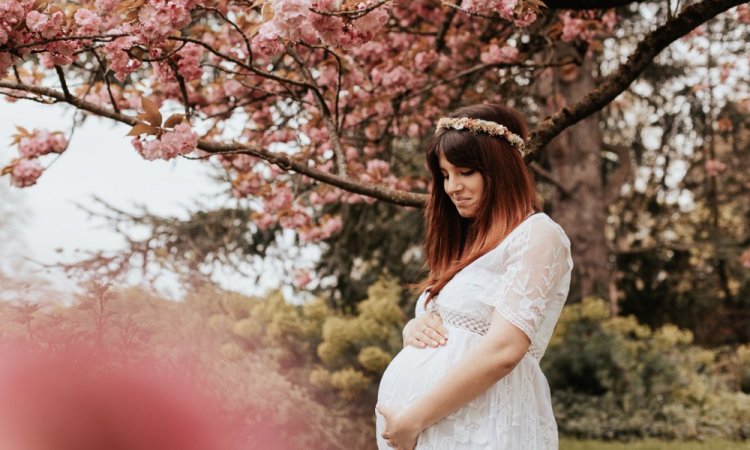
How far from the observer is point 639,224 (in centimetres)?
1202

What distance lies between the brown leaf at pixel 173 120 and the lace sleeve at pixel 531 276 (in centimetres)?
106

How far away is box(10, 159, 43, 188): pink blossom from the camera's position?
3.10 meters

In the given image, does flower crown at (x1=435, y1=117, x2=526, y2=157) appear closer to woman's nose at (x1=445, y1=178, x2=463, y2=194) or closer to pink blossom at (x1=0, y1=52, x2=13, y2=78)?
woman's nose at (x1=445, y1=178, x2=463, y2=194)

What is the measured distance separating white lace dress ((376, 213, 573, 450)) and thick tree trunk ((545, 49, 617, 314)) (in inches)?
234

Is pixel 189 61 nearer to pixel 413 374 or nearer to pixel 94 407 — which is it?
pixel 413 374

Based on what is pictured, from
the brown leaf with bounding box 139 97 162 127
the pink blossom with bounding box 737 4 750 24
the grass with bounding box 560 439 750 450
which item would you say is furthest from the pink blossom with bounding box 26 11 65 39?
the grass with bounding box 560 439 750 450

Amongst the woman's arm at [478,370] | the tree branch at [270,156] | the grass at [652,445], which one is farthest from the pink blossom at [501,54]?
the grass at [652,445]

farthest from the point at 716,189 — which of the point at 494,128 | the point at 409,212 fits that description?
the point at 494,128

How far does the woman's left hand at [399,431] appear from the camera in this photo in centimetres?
173

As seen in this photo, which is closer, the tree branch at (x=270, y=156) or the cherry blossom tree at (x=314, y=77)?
the cherry blossom tree at (x=314, y=77)

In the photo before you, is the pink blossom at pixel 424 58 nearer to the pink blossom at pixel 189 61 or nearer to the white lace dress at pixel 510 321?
the pink blossom at pixel 189 61

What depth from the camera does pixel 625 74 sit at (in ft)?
8.86

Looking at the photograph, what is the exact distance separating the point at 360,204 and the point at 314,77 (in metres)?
2.43

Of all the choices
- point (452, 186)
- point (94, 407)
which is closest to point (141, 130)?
point (452, 186)
